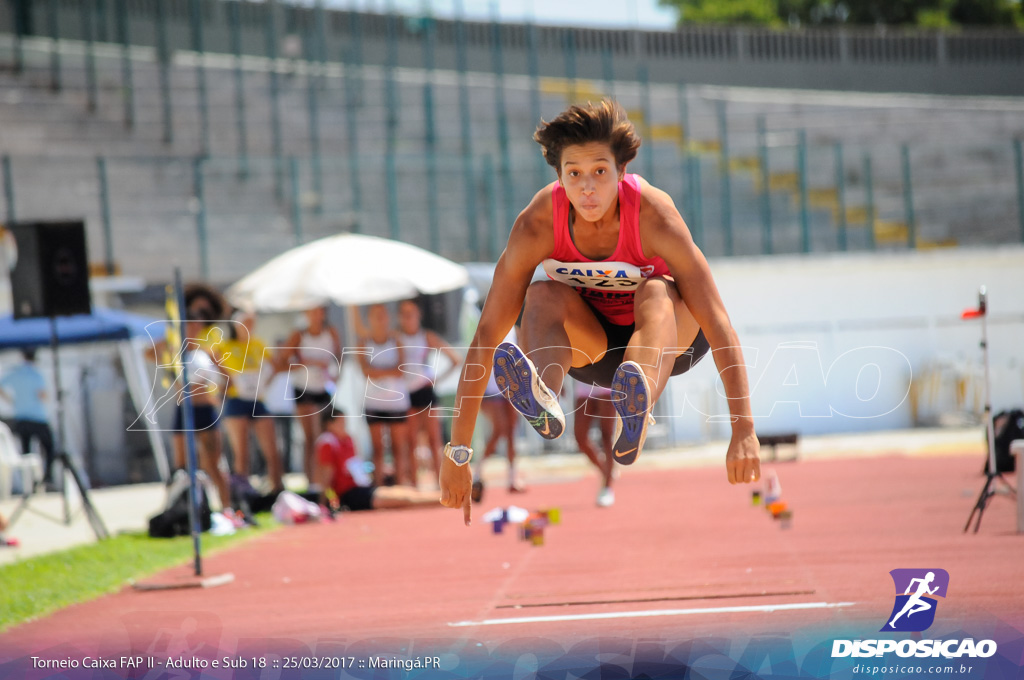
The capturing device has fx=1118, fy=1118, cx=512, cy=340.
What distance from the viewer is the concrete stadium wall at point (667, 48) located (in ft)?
70.7

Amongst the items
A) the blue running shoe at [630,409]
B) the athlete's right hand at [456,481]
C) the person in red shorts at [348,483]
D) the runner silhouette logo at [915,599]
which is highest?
the blue running shoe at [630,409]

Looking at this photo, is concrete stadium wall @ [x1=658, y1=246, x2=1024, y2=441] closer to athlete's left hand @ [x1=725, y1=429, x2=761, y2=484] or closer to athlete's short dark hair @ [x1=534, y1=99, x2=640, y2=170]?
athlete's short dark hair @ [x1=534, y1=99, x2=640, y2=170]

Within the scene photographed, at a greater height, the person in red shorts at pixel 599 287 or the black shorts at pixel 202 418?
the person in red shorts at pixel 599 287

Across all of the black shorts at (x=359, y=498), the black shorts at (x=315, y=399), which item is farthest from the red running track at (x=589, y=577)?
the black shorts at (x=315, y=399)

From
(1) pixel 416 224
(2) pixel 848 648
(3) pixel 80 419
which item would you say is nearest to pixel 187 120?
(1) pixel 416 224

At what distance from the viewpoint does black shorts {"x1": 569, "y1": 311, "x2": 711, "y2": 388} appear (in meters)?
4.99

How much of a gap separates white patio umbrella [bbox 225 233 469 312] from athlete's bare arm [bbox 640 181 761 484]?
19.8ft

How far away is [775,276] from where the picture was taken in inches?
639

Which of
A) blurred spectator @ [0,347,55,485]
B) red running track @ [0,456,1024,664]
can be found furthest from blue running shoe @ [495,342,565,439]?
blurred spectator @ [0,347,55,485]

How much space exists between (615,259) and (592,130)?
517mm

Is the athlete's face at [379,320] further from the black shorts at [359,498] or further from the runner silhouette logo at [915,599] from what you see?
the runner silhouette logo at [915,599]

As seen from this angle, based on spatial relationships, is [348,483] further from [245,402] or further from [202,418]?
[202,418]

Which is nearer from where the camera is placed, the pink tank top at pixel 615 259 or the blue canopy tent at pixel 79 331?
the pink tank top at pixel 615 259

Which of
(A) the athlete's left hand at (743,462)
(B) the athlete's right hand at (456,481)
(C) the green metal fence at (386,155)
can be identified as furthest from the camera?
(C) the green metal fence at (386,155)
